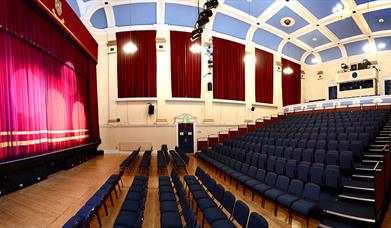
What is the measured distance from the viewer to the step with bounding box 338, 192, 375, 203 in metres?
3.34

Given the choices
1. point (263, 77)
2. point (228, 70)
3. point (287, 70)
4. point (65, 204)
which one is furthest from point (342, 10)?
point (65, 204)

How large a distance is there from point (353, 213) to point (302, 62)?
Answer: 15.4 m

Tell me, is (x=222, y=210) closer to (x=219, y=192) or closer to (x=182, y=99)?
(x=219, y=192)

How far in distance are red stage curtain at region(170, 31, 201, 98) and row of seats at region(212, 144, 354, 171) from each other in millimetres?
5747

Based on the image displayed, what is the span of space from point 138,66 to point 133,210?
365 inches

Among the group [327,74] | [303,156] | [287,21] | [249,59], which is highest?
[287,21]

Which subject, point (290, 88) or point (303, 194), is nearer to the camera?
point (303, 194)

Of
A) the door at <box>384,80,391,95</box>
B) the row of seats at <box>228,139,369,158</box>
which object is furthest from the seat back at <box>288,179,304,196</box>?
the door at <box>384,80,391,95</box>

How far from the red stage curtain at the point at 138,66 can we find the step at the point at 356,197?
9264 mm

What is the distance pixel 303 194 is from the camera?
140 inches

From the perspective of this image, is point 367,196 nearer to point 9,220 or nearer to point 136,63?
point 9,220

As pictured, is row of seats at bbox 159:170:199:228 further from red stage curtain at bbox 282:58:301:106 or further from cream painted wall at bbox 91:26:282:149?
red stage curtain at bbox 282:58:301:106

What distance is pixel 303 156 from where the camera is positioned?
16.7 feet

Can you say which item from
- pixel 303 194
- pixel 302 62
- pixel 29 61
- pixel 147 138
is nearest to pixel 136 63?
pixel 147 138
